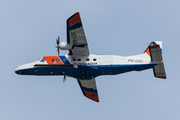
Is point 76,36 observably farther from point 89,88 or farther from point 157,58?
point 157,58

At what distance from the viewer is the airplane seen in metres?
27.9

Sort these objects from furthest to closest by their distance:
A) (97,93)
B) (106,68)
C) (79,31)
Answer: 1. (97,93)
2. (106,68)
3. (79,31)

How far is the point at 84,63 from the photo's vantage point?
95.9 feet

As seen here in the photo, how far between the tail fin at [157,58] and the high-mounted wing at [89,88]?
7.20 m

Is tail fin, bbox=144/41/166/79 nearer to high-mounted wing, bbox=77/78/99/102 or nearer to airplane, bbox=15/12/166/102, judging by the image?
airplane, bbox=15/12/166/102

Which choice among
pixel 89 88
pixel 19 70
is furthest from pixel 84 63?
pixel 19 70

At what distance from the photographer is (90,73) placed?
97.6 ft

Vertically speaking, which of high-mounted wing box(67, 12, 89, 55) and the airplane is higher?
high-mounted wing box(67, 12, 89, 55)

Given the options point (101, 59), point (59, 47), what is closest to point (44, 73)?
point (59, 47)

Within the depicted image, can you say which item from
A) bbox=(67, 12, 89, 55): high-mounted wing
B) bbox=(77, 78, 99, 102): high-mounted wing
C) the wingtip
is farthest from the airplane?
the wingtip

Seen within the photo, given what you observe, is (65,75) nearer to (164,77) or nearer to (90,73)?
(90,73)

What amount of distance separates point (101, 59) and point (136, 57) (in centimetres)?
349

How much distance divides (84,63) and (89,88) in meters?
4.73

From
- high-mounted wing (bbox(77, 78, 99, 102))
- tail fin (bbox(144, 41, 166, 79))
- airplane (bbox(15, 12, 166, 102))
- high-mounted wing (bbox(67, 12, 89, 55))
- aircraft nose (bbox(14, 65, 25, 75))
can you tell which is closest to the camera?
high-mounted wing (bbox(67, 12, 89, 55))
